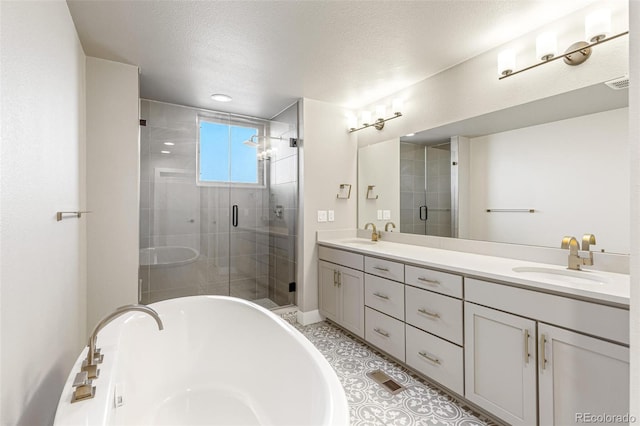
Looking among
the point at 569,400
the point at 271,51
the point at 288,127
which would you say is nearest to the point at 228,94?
the point at 288,127

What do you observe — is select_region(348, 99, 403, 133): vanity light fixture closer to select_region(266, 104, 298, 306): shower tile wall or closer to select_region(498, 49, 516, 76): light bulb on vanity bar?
select_region(266, 104, 298, 306): shower tile wall

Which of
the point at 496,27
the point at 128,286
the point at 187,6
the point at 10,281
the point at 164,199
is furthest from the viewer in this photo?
the point at 164,199

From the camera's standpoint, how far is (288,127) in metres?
3.31

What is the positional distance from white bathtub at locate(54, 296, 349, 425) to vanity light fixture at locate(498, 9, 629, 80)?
6.92 feet

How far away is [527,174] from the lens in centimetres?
198

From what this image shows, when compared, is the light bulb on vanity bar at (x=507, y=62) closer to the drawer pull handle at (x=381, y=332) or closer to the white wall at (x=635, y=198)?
the white wall at (x=635, y=198)

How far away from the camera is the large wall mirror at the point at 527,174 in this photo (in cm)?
162

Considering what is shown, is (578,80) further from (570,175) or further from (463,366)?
(463,366)

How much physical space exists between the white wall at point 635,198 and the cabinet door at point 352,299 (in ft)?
5.72

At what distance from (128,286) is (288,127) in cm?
219

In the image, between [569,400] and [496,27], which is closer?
[569,400]

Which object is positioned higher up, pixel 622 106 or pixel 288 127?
pixel 288 127

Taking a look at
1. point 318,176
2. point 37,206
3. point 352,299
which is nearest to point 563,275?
point 352,299

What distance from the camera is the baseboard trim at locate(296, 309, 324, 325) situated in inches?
119
